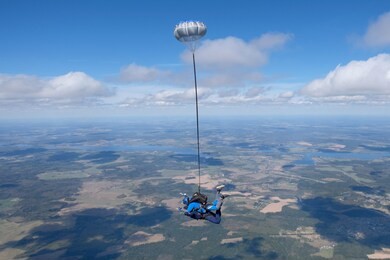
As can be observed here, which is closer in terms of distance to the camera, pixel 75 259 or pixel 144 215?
pixel 75 259

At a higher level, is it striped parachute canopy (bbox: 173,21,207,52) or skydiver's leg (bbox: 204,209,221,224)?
striped parachute canopy (bbox: 173,21,207,52)

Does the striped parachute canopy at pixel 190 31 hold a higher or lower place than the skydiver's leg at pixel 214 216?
higher

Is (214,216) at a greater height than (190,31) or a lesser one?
lesser

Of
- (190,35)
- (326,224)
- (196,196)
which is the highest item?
(190,35)

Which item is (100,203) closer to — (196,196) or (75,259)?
(75,259)

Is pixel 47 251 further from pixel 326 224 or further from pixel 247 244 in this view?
pixel 326 224

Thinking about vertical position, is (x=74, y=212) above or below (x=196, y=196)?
below

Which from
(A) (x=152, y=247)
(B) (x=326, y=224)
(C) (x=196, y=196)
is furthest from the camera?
(B) (x=326, y=224)

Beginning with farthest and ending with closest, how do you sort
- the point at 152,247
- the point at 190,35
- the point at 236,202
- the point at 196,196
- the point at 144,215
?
the point at 236,202 → the point at 144,215 → the point at 152,247 → the point at 196,196 → the point at 190,35

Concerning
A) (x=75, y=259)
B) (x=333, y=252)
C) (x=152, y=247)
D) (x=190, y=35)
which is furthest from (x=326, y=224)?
(x=190, y=35)
